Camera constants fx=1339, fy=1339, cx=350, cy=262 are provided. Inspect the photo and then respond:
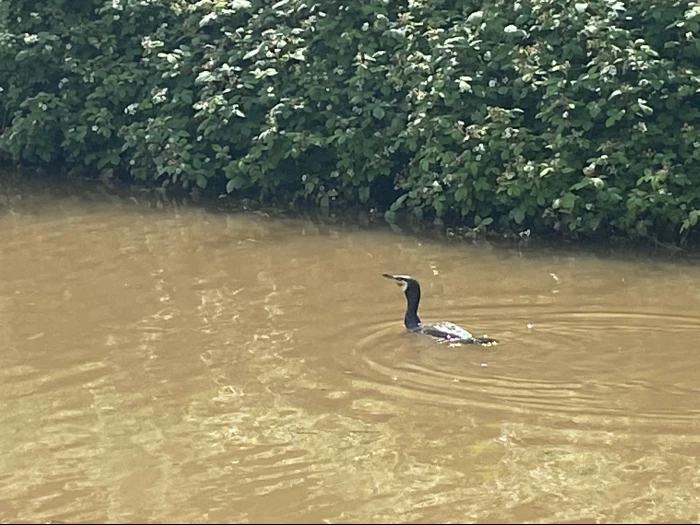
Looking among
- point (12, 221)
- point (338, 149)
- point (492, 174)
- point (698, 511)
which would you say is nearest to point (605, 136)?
point (492, 174)

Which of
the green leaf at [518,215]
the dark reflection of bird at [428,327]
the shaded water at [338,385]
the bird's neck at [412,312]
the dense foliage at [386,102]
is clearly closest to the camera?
the shaded water at [338,385]

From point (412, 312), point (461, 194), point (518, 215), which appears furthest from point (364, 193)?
point (412, 312)

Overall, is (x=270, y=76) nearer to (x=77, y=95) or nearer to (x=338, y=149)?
(x=338, y=149)

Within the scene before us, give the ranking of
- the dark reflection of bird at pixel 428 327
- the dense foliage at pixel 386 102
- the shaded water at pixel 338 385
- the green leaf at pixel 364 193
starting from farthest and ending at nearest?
the green leaf at pixel 364 193 → the dense foliage at pixel 386 102 → the dark reflection of bird at pixel 428 327 → the shaded water at pixel 338 385

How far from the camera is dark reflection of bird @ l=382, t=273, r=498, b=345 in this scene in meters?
9.38

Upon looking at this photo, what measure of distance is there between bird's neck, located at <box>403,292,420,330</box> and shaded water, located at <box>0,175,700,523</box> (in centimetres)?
16

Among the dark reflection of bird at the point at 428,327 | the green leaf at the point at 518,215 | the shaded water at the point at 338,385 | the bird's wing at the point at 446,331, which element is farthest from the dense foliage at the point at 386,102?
the bird's wing at the point at 446,331

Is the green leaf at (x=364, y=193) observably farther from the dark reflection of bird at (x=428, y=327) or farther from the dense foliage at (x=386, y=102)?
the dark reflection of bird at (x=428, y=327)

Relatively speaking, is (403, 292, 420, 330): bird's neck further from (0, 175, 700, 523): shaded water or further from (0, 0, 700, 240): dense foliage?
(0, 0, 700, 240): dense foliage

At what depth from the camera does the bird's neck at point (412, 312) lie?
9.81 metres

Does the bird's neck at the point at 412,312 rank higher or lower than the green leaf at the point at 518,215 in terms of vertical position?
lower

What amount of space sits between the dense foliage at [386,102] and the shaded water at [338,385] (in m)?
0.86

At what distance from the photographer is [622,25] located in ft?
44.6

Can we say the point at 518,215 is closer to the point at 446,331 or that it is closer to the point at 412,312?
the point at 412,312
